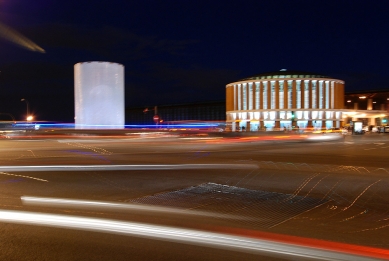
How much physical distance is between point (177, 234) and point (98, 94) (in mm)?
24127

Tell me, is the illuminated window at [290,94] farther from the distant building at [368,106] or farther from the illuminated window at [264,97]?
the distant building at [368,106]

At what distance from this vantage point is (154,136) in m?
38.0

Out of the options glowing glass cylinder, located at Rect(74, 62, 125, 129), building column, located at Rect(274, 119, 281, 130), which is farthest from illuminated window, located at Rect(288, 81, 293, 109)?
glowing glass cylinder, located at Rect(74, 62, 125, 129)

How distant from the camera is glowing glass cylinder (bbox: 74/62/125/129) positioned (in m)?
28.0

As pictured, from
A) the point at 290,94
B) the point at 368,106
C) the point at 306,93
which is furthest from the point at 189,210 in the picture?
the point at 368,106


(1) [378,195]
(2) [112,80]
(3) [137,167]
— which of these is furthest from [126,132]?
(1) [378,195]

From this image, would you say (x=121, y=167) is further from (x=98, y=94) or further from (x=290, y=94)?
(x=290, y=94)

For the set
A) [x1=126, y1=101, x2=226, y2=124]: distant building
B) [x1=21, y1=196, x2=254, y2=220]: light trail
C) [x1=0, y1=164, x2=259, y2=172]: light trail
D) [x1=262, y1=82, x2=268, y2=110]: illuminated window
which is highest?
[x1=262, y1=82, x2=268, y2=110]: illuminated window

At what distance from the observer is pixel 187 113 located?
119625 millimetres

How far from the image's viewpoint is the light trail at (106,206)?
266 inches

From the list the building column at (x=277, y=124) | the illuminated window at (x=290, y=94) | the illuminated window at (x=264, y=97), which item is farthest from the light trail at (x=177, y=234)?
the illuminated window at (x=290, y=94)

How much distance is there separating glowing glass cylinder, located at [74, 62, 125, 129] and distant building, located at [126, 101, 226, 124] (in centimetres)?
7870

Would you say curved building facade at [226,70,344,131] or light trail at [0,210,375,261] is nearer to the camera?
light trail at [0,210,375,261]

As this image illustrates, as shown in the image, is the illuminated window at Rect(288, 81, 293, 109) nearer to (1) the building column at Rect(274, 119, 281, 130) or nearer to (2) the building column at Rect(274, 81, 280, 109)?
(2) the building column at Rect(274, 81, 280, 109)
